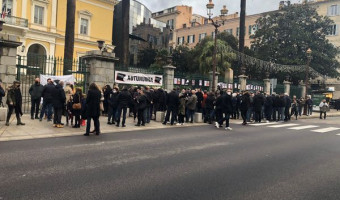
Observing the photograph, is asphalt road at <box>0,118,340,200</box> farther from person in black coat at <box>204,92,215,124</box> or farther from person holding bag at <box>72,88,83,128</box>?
person in black coat at <box>204,92,215,124</box>

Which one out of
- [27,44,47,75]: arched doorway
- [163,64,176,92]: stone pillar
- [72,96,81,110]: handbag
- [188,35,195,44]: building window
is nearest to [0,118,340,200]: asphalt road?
[72,96,81,110]: handbag

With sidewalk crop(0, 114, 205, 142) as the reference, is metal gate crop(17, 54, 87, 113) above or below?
above

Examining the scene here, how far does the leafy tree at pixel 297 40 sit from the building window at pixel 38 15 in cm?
2847

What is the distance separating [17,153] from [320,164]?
277 inches

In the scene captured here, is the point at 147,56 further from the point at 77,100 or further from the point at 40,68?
the point at 77,100

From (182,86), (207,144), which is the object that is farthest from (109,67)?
(207,144)

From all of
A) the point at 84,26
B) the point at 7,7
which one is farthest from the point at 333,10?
the point at 7,7

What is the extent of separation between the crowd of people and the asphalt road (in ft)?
6.26

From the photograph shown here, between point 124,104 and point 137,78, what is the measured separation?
5510 mm

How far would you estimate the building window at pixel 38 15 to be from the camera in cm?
3797

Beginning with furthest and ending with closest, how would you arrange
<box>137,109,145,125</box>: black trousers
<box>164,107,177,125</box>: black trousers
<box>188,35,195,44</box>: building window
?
<box>188,35,195,44</box>: building window
<box>164,107,177,125</box>: black trousers
<box>137,109,145,125</box>: black trousers

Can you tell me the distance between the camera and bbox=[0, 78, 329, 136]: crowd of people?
34.1 feet

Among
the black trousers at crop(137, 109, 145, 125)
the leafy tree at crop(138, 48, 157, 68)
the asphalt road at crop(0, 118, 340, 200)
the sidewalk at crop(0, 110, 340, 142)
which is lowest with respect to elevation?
the asphalt road at crop(0, 118, 340, 200)

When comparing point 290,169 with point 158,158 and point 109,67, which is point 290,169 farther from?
point 109,67
